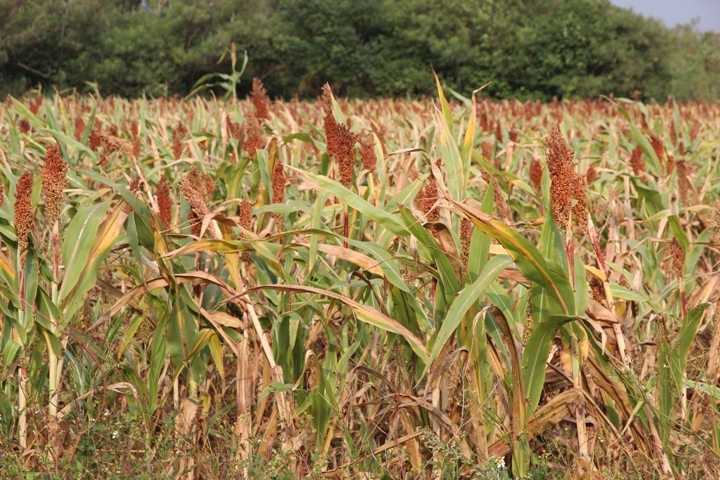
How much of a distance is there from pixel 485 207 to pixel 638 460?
0.78 m

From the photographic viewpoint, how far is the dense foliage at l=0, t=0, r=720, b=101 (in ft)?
84.9

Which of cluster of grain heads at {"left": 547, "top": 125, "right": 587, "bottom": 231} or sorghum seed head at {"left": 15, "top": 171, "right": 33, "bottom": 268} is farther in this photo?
sorghum seed head at {"left": 15, "top": 171, "right": 33, "bottom": 268}

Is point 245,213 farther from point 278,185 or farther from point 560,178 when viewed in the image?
point 560,178

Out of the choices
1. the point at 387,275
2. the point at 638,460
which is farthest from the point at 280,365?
the point at 638,460

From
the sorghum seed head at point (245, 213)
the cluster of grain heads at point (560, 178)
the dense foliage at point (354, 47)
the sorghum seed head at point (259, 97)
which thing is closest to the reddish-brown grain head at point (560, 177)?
the cluster of grain heads at point (560, 178)

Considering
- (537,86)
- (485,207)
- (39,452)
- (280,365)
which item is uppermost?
(537,86)

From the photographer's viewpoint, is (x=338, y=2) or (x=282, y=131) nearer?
(x=282, y=131)

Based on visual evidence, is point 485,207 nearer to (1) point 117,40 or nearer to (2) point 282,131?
(2) point 282,131

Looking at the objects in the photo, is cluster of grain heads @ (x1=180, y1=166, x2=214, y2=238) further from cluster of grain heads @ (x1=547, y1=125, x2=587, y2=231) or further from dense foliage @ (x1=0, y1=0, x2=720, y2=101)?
dense foliage @ (x1=0, y1=0, x2=720, y2=101)

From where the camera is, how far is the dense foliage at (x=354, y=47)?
2588 centimetres

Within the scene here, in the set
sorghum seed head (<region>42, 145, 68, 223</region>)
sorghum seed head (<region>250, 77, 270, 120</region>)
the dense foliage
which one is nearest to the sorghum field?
sorghum seed head (<region>42, 145, 68, 223</region>)

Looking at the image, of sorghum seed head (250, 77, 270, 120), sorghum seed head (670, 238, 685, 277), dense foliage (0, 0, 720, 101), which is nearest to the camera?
sorghum seed head (670, 238, 685, 277)

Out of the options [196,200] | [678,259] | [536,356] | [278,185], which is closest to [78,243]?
[196,200]

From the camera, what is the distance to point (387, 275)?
190 centimetres
